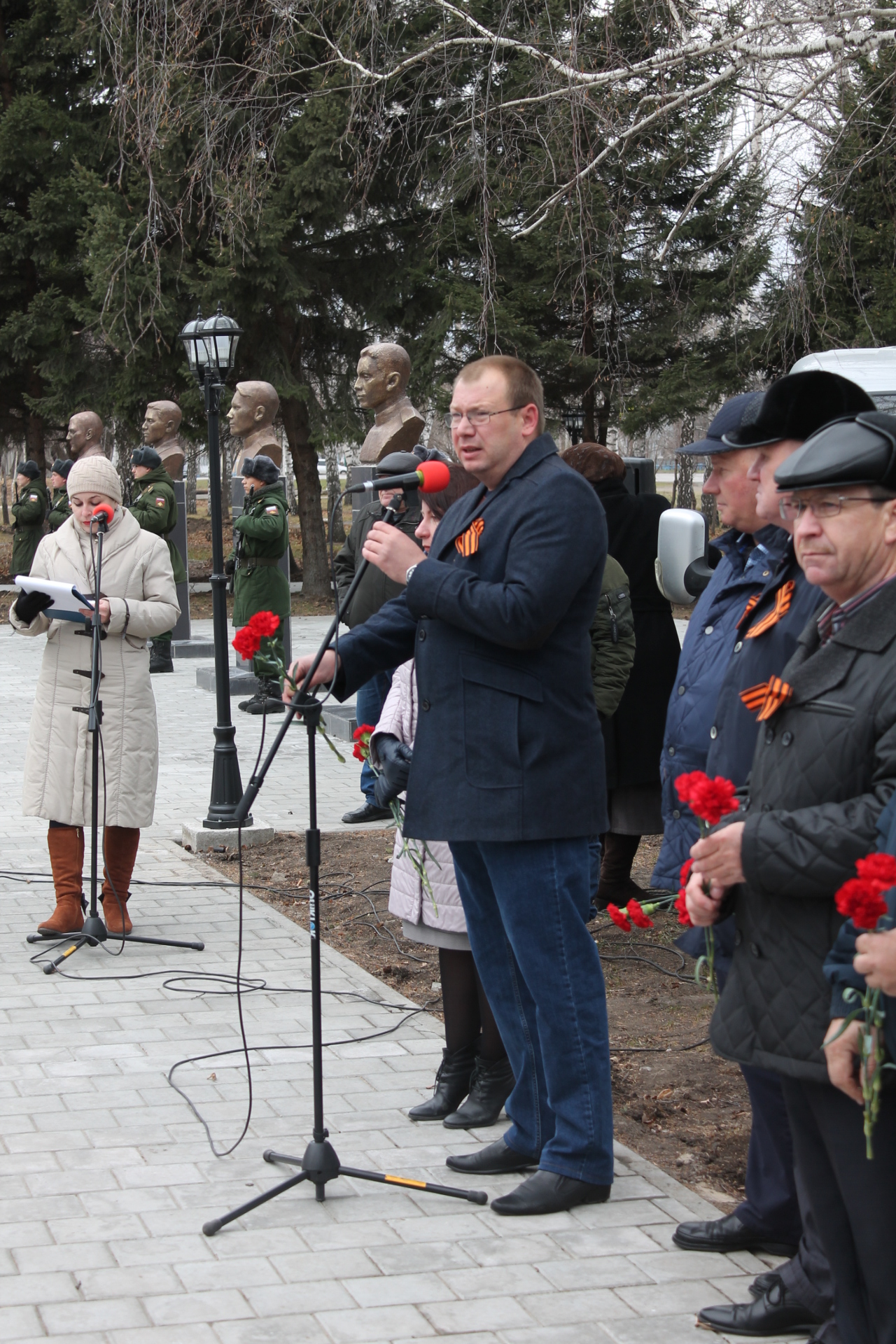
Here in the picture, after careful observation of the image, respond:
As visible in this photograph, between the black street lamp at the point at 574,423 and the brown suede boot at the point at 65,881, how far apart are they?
15.5 m

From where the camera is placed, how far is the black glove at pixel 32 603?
20.9ft

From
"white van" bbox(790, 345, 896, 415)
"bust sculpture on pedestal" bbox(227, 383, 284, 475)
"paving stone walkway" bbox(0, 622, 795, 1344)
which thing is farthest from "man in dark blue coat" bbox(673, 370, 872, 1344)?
"bust sculpture on pedestal" bbox(227, 383, 284, 475)

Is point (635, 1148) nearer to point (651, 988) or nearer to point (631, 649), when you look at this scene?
point (651, 988)

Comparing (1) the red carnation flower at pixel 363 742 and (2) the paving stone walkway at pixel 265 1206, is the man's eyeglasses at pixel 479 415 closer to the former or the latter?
(1) the red carnation flower at pixel 363 742

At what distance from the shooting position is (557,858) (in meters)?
3.97

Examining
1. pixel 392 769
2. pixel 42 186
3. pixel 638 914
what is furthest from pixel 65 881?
pixel 42 186

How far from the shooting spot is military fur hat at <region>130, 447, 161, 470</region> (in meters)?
16.4

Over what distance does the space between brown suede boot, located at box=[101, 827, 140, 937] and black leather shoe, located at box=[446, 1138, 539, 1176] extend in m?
2.87

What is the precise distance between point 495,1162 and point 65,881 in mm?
3090

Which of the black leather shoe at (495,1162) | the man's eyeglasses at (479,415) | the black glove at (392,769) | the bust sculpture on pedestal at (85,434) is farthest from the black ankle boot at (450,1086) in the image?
the bust sculpture on pedestal at (85,434)

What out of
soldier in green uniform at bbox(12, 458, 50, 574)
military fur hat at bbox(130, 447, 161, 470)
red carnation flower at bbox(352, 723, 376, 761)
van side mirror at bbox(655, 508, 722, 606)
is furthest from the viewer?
soldier in green uniform at bbox(12, 458, 50, 574)

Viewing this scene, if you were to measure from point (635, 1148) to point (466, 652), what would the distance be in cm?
163

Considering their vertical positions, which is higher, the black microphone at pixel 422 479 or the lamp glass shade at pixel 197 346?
the lamp glass shade at pixel 197 346

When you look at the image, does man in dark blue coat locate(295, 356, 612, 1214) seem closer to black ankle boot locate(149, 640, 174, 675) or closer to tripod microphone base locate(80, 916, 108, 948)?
tripod microphone base locate(80, 916, 108, 948)
